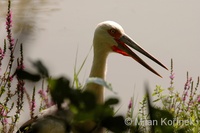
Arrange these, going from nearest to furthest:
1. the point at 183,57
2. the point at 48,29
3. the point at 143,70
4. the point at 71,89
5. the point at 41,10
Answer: the point at 71,89 → the point at 143,70 → the point at 183,57 → the point at 48,29 → the point at 41,10

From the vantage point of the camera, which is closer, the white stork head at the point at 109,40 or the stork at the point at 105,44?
the stork at the point at 105,44

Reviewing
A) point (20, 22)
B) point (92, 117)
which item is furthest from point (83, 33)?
point (92, 117)

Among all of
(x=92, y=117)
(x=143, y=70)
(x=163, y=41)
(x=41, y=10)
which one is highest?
(x=41, y=10)

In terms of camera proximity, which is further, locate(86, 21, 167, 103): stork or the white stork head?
the white stork head

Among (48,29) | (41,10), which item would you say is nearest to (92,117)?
(48,29)

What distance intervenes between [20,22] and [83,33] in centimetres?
81

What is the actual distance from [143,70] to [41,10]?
2035mm

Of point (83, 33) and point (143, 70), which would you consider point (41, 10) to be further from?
point (143, 70)

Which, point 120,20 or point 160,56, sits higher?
point 120,20

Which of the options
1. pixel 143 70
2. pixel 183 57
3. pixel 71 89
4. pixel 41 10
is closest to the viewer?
pixel 71 89

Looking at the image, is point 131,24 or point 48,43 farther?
point 131,24

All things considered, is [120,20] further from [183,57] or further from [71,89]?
[71,89]

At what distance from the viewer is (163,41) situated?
242 inches

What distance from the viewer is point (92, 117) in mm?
609
